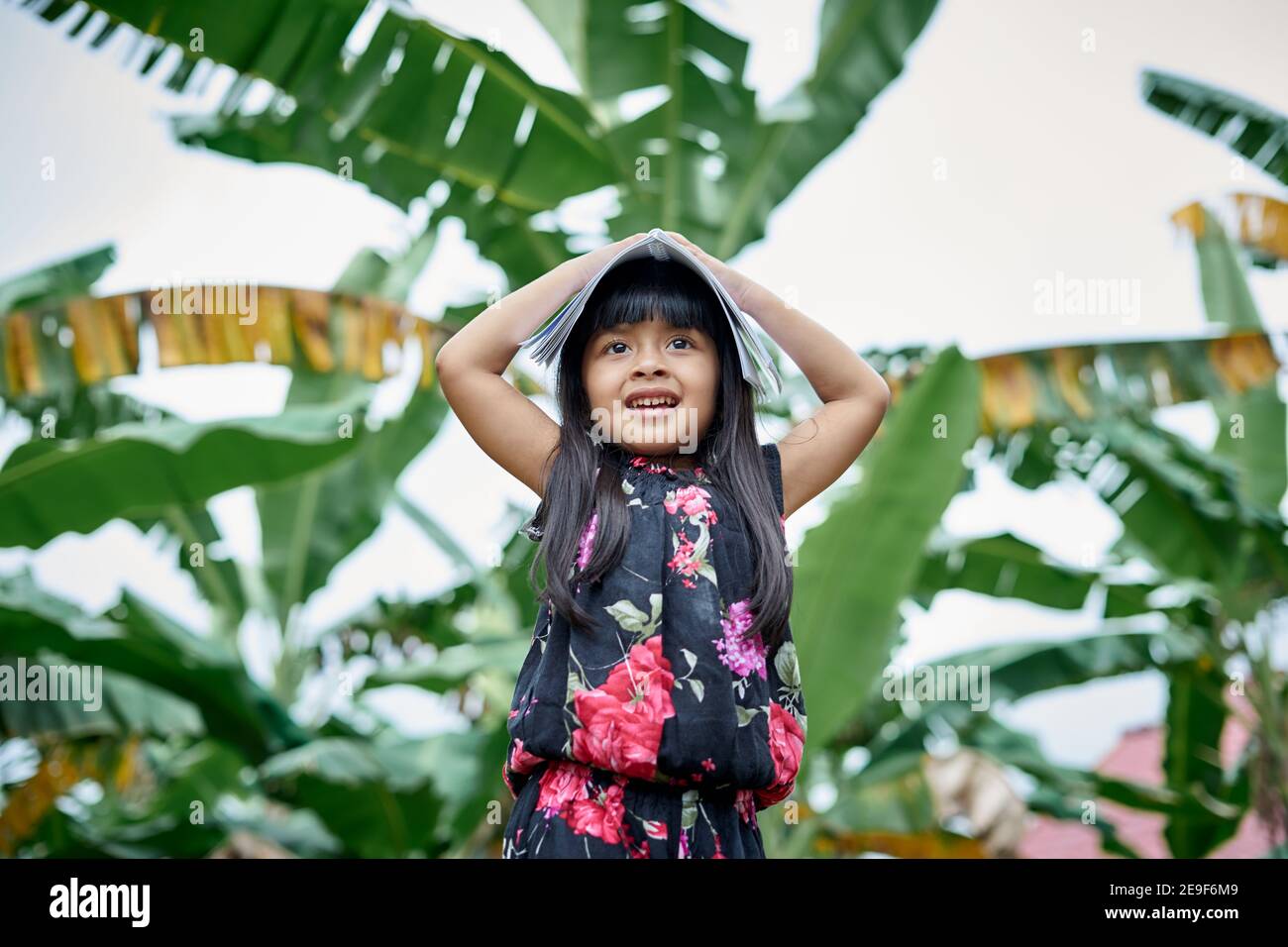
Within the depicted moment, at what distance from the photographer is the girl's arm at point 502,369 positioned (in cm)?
155

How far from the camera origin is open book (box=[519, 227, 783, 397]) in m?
Answer: 1.54

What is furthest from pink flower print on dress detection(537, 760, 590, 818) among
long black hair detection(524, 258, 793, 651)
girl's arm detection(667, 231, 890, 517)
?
girl's arm detection(667, 231, 890, 517)

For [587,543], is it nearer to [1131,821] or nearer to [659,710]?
[659,710]

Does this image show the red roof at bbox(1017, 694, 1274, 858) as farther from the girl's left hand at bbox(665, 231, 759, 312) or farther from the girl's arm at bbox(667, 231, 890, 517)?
the girl's left hand at bbox(665, 231, 759, 312)

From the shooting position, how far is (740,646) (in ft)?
4.65

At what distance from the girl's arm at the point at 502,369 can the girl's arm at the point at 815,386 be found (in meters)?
0.16

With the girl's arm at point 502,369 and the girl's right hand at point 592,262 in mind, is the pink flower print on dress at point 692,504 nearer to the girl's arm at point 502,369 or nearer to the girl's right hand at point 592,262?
the girl's arm at point 502,369

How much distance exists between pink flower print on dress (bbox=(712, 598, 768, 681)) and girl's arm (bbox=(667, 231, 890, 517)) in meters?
0.21

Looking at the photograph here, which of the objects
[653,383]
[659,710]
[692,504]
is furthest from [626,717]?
[653,383]

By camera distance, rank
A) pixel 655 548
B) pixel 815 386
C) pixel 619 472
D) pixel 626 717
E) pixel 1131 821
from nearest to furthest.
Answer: pixel 626 717
pixel 655 548
pixel 619 472
pixel 815 386
pixel 1131 821

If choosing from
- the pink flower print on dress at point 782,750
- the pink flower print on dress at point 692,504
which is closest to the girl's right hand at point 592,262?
the pink flower print on dress at point 692,504

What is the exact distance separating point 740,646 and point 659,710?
0.14 meters
